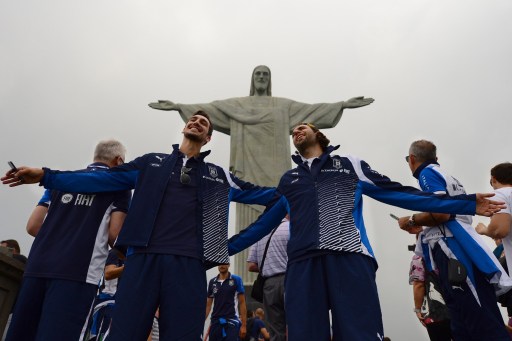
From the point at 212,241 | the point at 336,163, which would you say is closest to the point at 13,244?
the point at 212,241

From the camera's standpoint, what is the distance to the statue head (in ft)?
43.0

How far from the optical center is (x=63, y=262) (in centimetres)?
263

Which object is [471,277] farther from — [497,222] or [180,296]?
[180,296]

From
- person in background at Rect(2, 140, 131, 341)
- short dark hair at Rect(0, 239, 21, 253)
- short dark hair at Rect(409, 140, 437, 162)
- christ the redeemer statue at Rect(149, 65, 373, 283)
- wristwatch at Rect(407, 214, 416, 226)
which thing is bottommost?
person in background at Rect(2, 140, 131, 341)

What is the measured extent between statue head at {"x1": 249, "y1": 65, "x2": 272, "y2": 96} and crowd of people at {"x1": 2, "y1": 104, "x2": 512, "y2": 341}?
1015 cm

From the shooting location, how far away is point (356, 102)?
12.3 metres

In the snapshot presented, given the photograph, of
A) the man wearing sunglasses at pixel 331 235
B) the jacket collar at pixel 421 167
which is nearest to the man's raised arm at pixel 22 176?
the man wearing sunglasses at pixel 331 235

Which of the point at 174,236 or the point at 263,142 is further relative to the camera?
the point at 263,142

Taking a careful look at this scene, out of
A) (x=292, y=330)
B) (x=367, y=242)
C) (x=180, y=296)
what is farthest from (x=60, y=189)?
(x=367, y=242)

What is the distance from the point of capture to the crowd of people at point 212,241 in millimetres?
2344

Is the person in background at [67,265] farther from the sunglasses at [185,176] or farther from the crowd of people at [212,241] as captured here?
the sunglasses at [185,176]

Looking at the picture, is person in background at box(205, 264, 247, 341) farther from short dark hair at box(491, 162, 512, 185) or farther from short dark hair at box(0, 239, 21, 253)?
short dark hair at box(491, 162, 512, 185)

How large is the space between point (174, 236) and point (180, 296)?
0.33 metres

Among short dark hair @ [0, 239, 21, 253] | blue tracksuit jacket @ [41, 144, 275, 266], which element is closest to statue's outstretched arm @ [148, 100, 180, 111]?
short dark hair @ [0, 239, 21, 253]
